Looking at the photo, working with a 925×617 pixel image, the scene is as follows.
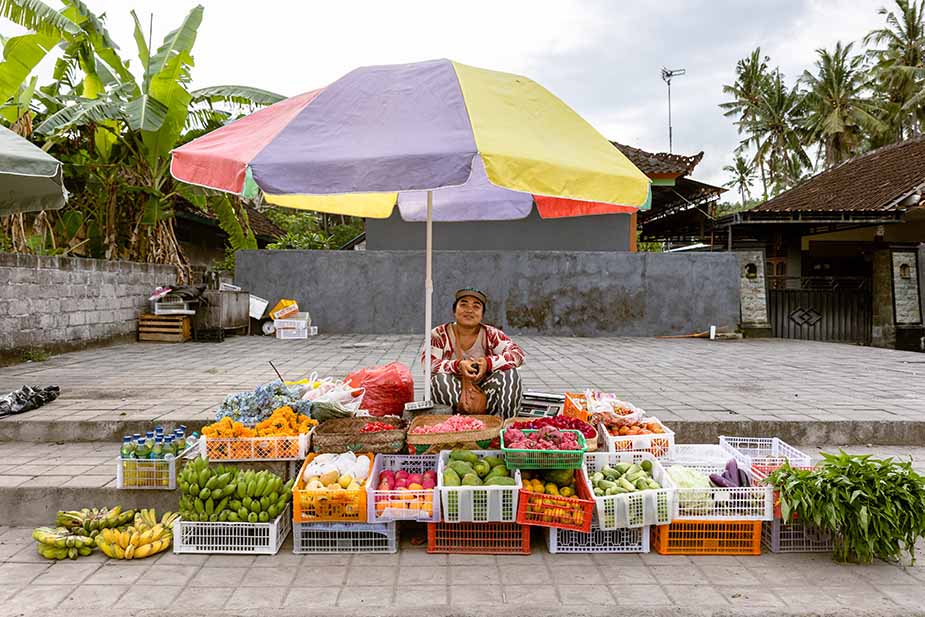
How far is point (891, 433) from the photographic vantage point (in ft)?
17.6

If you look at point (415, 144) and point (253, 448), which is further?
point (253, 448)

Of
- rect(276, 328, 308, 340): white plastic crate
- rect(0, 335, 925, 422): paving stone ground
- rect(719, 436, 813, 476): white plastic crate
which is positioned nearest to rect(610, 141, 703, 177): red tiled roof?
rect(0, 335, 925, 422): paving stone ground

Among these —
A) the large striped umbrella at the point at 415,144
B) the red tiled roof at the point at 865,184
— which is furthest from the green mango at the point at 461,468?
the red tiled roof at the point at 865,184

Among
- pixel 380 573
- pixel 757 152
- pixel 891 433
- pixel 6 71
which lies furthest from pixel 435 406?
pixel 757 152

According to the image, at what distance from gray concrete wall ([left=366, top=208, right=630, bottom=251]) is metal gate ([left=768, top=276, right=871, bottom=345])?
4.04 metres

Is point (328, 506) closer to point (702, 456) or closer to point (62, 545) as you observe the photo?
point (62, 545)

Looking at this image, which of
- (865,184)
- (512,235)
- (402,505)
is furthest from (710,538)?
(865,184)

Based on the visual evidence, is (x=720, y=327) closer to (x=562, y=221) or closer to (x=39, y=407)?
(x=562, y=221)

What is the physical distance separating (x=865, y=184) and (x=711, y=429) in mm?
14708

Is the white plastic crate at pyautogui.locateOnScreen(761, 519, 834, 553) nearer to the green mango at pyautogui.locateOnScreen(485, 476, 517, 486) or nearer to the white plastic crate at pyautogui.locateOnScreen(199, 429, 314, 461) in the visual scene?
the green mango at pyautogui.locateOnScreen(485, 476, 517, 486)

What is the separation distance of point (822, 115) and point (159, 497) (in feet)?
124

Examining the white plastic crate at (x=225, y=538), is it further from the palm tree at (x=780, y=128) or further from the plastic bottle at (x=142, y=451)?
the palm tree at (x=780, y=128)

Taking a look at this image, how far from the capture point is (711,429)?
5.18 m

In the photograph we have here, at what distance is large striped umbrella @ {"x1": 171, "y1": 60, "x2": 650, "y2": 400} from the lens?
10.3 ft
